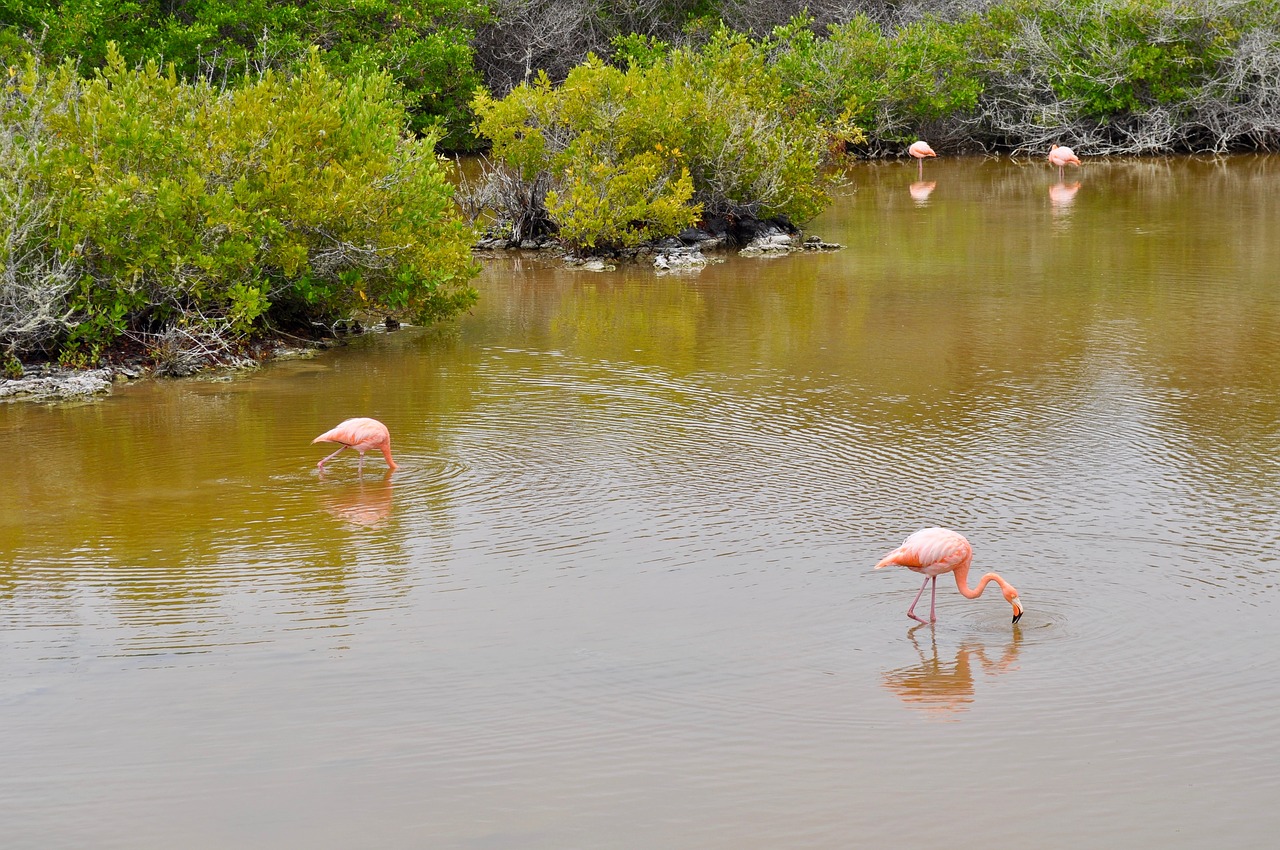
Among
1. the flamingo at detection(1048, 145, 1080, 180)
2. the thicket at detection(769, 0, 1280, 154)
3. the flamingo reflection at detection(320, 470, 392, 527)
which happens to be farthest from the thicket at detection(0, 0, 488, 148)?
the flamingo reflection at detection(320, 470, 392, 527)

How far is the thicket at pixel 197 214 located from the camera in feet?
37.3

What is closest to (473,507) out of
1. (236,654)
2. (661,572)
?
(661,572)

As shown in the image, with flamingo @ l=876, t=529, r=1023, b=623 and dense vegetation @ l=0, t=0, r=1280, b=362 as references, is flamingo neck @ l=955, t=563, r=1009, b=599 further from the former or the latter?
dense vegetation @ l=0, t=0, r=1280, b=362

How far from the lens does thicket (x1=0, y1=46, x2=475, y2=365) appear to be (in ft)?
37.3

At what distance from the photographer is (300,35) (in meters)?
25.0

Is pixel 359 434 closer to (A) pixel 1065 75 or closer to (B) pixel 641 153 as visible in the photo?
(B) pixel 641 153

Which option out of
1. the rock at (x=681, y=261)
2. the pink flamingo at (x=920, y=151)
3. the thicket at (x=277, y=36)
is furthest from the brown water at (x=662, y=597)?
the pink flamingo at (x=920, y=151)

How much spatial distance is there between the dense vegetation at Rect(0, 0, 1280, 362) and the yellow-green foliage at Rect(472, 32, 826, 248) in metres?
0.04

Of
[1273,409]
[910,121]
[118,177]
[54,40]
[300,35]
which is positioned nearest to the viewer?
[1273,409]

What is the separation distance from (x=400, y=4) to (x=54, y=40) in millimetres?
6623

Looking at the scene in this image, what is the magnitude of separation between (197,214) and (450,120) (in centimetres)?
1785

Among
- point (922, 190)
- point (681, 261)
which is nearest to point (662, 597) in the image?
point (681, 261)

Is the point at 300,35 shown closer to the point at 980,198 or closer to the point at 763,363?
the point at 980,198

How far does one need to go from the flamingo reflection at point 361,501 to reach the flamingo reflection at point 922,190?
14737 mm
